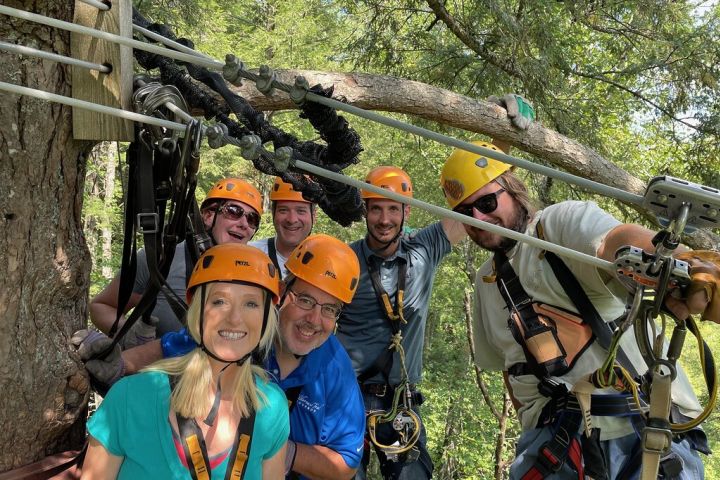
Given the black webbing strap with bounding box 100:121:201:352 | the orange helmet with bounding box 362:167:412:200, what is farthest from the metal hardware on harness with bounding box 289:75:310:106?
the orange helmet with bounding box 362:167:412:200

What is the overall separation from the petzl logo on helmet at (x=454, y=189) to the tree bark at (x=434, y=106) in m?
A: 1.03

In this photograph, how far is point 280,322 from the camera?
2.83m

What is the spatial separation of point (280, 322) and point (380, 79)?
1896mm

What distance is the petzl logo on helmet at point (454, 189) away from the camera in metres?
3.06

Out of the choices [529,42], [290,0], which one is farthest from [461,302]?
[529,42]

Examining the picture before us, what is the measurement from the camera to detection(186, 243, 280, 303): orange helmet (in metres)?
2.32

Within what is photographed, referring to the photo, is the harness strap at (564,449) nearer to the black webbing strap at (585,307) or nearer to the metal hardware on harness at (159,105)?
the black webbing strap at (585,307)

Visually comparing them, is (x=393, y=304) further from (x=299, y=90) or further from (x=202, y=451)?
(x=299, y=90)

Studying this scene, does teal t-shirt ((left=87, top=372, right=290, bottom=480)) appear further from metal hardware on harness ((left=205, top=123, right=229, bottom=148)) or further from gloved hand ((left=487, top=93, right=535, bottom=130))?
gloved hand ((left=487, top=93, right=535, bottom=130))

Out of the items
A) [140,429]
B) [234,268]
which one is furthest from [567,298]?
[140,429]

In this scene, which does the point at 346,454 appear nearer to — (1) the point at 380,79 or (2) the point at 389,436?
(2) the point at 389,436

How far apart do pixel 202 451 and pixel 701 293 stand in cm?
159

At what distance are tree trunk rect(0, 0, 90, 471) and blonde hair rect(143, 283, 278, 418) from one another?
1.13ft

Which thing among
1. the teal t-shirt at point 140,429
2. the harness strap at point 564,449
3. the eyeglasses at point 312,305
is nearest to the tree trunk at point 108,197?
the eyeglasses at point 312,305
